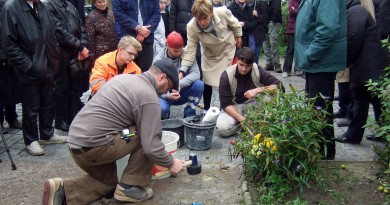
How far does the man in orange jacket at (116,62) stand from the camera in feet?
17.8

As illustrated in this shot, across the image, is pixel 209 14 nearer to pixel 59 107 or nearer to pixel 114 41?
pixel 114 41

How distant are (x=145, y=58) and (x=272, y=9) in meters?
4.10

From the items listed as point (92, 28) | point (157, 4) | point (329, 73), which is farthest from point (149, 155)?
point (157, 4)

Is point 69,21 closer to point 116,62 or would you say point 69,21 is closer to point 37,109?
point 116,62

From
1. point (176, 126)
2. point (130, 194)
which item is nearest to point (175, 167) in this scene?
point (130, 194)

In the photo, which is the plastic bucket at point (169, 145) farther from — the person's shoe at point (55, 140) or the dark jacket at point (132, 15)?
the dark jacket at point (132, 15)

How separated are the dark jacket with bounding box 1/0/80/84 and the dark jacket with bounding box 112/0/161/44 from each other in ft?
4.35

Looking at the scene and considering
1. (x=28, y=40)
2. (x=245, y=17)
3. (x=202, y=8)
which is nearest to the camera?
(x=28, y=40)

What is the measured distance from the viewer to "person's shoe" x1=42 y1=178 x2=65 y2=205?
12.7 ft

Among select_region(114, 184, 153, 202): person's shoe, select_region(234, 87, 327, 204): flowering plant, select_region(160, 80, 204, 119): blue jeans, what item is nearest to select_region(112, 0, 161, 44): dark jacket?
select_region(160, 80, 204, 119): blue jeans

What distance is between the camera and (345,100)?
6578 mm

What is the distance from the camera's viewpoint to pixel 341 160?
4945 millimetres

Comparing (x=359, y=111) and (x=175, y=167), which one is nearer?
(x=175, y=167)

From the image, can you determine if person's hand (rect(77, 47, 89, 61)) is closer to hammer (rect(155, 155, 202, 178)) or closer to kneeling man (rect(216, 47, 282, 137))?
kneeling man (rect(216, 47, 282, 137))
